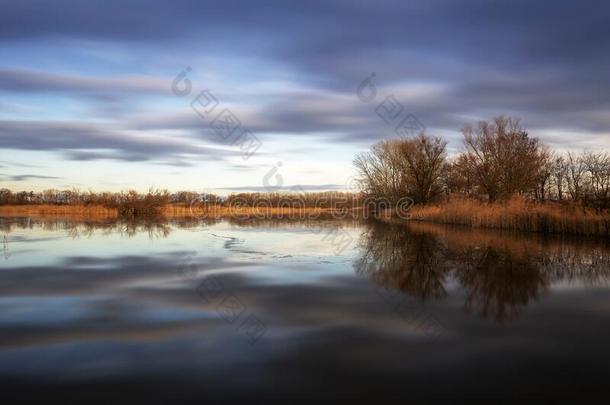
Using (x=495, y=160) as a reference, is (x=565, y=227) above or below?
below

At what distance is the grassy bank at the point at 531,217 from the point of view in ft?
69.8

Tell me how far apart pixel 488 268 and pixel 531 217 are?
14.5 metres

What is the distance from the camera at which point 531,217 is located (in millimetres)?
24656

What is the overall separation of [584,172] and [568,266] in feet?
79.0

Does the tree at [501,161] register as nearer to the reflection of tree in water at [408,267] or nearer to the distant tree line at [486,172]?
the distant tree line at [486,172]

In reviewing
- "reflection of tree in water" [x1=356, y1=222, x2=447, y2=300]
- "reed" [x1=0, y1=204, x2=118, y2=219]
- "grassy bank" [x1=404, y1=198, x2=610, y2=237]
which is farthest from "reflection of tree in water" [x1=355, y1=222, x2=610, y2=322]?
"reed" [x1=0, y1=204, x2=118, y2=219]

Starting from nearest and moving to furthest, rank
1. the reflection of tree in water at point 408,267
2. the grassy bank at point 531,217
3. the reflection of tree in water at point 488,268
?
1. the reflection of tree in water at point 488,268
2. the reflection of tree in water at point 408,267
3. the grassy bank at point 531,217

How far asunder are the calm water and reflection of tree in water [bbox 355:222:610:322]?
79 mm

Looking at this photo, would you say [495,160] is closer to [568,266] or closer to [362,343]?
[568,266]

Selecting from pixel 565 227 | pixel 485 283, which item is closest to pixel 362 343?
pixel 485 283

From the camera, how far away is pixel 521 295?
8.70 meters

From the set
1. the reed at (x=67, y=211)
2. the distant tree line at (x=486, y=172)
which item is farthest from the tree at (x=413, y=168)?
the reed at (x=67, y=211)

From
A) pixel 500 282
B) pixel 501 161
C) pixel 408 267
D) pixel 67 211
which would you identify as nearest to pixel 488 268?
pixel 408 267

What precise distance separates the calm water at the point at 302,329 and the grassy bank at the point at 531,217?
966cm
